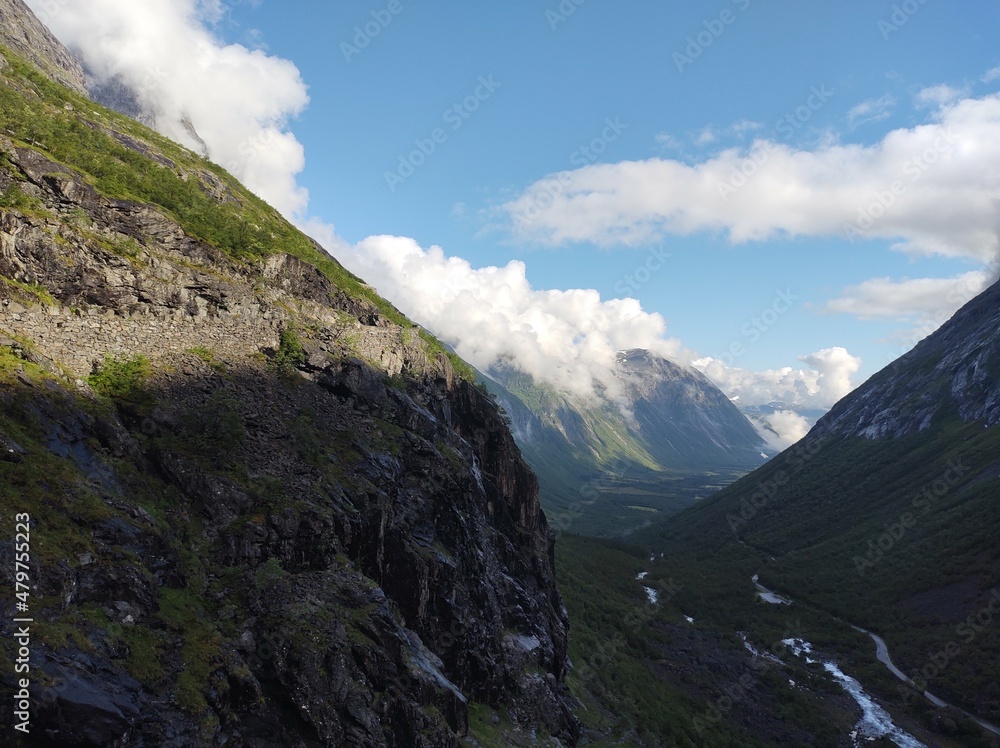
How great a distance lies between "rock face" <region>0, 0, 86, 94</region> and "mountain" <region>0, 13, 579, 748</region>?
400 feet

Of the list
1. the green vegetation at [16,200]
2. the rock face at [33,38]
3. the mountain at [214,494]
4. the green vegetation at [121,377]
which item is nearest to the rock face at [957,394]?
A: the mountain at [214,494]

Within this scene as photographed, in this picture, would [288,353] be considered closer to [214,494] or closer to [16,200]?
[214,494]

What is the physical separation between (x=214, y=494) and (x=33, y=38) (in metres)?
200

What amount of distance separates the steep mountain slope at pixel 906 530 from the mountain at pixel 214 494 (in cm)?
7315

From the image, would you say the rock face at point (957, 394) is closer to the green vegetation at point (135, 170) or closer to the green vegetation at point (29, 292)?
the green vegetation at point (135, 170)

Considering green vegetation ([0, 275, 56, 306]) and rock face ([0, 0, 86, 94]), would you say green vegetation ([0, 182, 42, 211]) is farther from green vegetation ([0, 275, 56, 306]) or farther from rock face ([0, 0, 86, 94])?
rock face ([0, 0, 86, 94])

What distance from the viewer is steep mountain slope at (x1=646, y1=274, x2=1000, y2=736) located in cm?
7631

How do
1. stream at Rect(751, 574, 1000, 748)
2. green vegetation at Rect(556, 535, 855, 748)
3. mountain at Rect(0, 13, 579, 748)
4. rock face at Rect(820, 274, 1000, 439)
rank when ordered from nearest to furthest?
mountain at Rect(0, 13, 579, 748) → green vegetation at Rect(556, 535, 855, 748) → stream at Rect(751, 574, 1000, 748) → rock face at Rect(820, 274, 1000, 439)

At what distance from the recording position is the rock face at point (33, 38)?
12331cm

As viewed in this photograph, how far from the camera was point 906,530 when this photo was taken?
376ft

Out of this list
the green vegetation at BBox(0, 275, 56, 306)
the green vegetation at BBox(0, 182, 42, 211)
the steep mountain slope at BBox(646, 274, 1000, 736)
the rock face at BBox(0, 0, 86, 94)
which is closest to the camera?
the green vegetation at BBox(0, 275, 56, 306)

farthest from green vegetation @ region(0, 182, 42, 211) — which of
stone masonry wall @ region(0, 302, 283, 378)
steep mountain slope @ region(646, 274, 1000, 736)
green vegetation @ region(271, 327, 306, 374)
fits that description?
steep mountain slope @ region(646, 274, 1000, 736)

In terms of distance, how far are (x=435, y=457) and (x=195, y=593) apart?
18.9 meters

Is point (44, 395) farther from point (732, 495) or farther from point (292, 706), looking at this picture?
point (732, 495)
